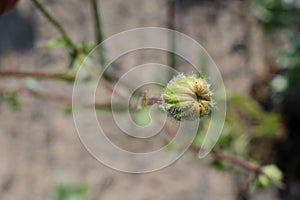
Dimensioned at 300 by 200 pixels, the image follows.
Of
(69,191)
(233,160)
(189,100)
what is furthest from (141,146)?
(189,100)

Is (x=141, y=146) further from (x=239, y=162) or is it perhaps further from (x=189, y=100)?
(x=189, y=100)

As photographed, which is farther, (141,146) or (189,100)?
(141,146)

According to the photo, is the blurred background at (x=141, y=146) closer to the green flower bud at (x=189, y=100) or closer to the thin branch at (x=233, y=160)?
the thin branch at (x=233, y=160)

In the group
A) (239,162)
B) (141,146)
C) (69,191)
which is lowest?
(239,162)

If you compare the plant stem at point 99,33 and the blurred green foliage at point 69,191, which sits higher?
the plant stem at point 99,33

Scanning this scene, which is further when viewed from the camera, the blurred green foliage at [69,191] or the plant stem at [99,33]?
the blurred green foliage at [69,191]

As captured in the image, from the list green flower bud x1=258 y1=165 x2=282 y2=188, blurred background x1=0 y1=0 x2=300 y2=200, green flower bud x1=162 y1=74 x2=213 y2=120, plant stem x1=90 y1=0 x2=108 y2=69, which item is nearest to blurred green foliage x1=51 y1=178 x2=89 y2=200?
blurred background x1=0 y1=0 x2=300 y2=200

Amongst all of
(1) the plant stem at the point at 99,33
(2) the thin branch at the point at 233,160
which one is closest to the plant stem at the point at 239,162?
(2) the thin branch at the point at 233,160
